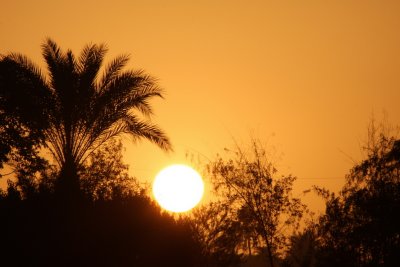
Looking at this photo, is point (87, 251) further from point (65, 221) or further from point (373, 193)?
point (373, 193)

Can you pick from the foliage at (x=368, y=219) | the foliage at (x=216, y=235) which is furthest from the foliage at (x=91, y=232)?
the foliage at (x=368, y=219)

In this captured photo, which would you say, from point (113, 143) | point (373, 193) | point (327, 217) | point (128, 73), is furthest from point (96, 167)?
point (373, 193)

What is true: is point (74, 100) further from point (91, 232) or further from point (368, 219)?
point (368, 219)

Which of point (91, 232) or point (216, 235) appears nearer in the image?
point (91, 232)

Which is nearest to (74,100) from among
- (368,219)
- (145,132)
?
(145,132)

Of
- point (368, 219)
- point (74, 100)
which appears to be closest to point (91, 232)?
point (74, 100)

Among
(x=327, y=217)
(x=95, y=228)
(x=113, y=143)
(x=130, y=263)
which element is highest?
(x=113, y=143)

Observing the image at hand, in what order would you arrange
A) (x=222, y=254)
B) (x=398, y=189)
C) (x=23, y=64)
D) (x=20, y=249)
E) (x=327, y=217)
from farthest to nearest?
1. (x=327, y=217)
2. (x=398, y=189)
3. (x=222, y=254)
4. (x=23, y=64)
5. (x=20, y=249)

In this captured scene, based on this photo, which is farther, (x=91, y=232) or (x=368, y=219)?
(x=368, y=219)

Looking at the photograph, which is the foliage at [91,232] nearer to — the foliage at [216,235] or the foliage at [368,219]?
the foliage at [216,235]

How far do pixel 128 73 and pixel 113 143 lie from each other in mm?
10456

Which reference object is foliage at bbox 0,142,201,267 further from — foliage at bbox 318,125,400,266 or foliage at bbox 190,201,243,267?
foliage at bbox 318,125,400,266

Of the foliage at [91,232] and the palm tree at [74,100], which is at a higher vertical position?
the palm tree at [74,100]

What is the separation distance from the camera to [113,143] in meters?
28.6
